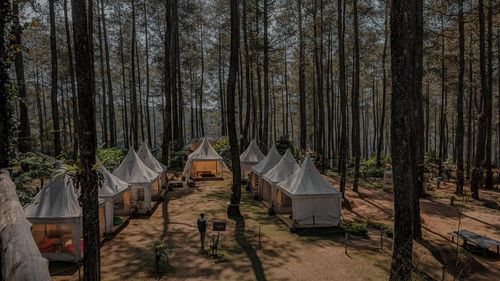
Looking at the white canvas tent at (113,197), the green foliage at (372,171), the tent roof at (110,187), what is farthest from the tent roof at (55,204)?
the green foliage at (372,171)

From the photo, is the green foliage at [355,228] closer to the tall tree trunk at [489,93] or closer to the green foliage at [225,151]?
the tall tree trunk at [489,93]

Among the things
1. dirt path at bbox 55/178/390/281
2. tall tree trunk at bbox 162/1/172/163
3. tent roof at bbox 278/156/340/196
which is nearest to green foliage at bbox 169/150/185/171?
tall tree trunk at bbox 162/1/172/163

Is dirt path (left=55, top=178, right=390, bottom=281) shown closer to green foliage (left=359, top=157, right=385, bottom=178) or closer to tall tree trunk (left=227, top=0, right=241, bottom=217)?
tall tree trunk (left=227, top=0, right=241, bottom=217)

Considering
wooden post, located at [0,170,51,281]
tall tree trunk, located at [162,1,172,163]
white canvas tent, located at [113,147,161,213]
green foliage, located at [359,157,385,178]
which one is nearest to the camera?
wooden post, located at [0,170,51,281]

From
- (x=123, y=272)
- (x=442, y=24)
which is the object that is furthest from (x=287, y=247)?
(x=442, y=24)

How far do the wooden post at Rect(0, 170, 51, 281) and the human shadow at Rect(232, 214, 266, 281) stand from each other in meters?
8.90

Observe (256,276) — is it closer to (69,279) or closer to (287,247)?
(287,247)

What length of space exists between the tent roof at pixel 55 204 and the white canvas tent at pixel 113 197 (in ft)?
4.05

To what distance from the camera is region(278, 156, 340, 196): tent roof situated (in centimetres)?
1559

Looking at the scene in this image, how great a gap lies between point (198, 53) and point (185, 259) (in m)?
34.3

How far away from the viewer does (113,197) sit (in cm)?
1451

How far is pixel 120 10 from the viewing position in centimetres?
3244

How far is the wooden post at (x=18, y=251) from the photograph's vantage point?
4.94 ft

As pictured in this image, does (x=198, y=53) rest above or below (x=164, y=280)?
above
